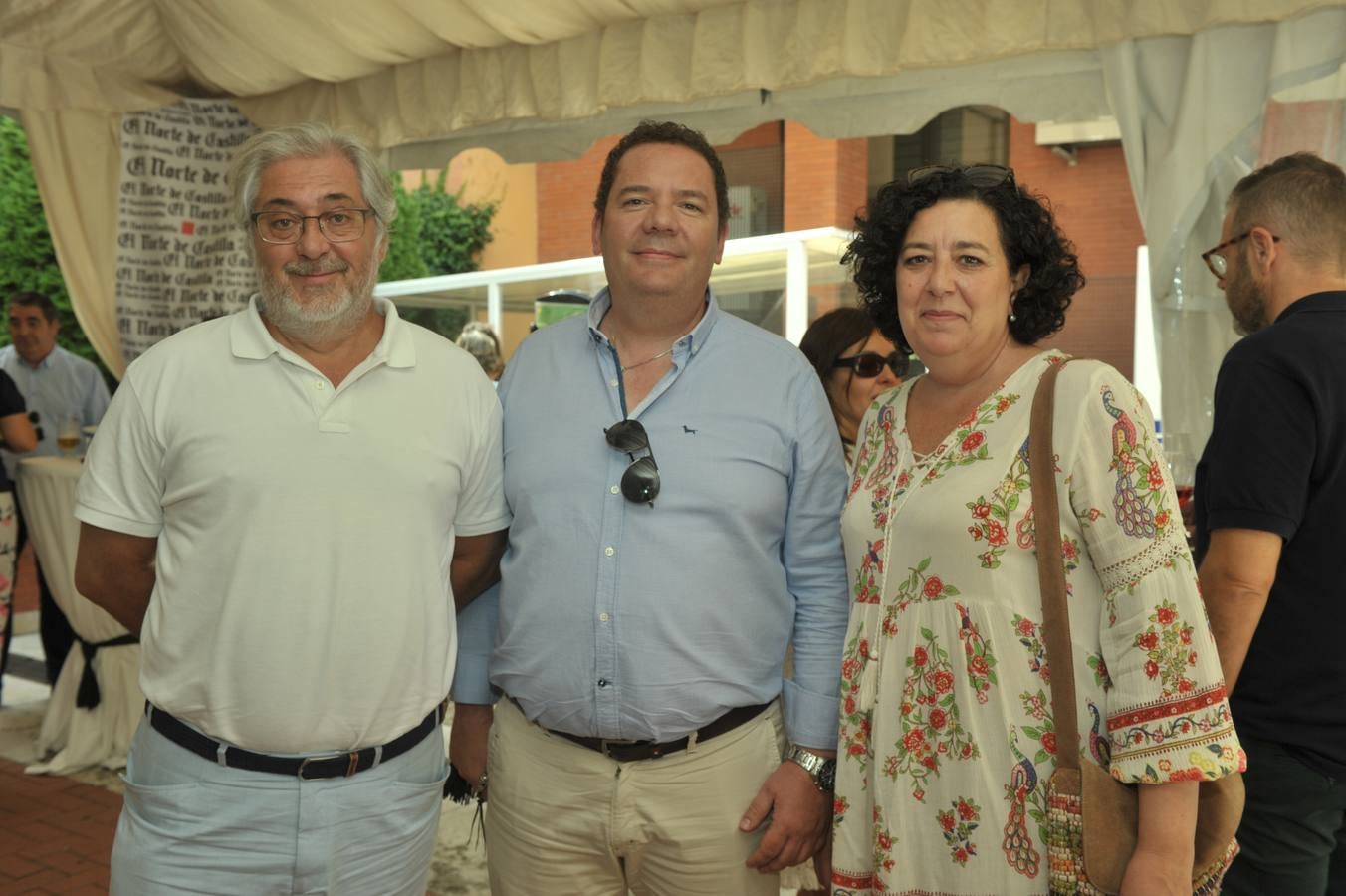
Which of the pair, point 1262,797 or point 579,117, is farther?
point 579,117

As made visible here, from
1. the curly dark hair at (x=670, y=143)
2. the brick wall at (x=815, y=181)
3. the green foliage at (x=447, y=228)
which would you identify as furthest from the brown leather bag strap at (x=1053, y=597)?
the green foliage at (x=447, y=228)

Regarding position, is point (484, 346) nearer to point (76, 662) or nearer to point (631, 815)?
point (76, 662)

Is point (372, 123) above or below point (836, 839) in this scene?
above

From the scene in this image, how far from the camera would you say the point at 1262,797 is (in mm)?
2232

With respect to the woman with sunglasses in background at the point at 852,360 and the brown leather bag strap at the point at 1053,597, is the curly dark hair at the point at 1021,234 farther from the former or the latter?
the woman with sunglasses in background at the point at 852,360

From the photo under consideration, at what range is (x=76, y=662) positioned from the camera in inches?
200

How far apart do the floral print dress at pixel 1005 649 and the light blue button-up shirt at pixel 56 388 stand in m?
6.15

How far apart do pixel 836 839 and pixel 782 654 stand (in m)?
0.40

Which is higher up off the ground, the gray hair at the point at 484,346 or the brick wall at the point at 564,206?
the brick wall at the point at 564,206

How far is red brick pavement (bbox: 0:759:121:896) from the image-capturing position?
13.0 ft

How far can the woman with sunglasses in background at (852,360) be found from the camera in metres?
3.16

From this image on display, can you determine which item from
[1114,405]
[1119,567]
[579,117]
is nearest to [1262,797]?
[1119,567]

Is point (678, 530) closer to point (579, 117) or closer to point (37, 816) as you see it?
point (579, 117)

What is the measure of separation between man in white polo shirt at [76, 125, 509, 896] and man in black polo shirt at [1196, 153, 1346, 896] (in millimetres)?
1501
